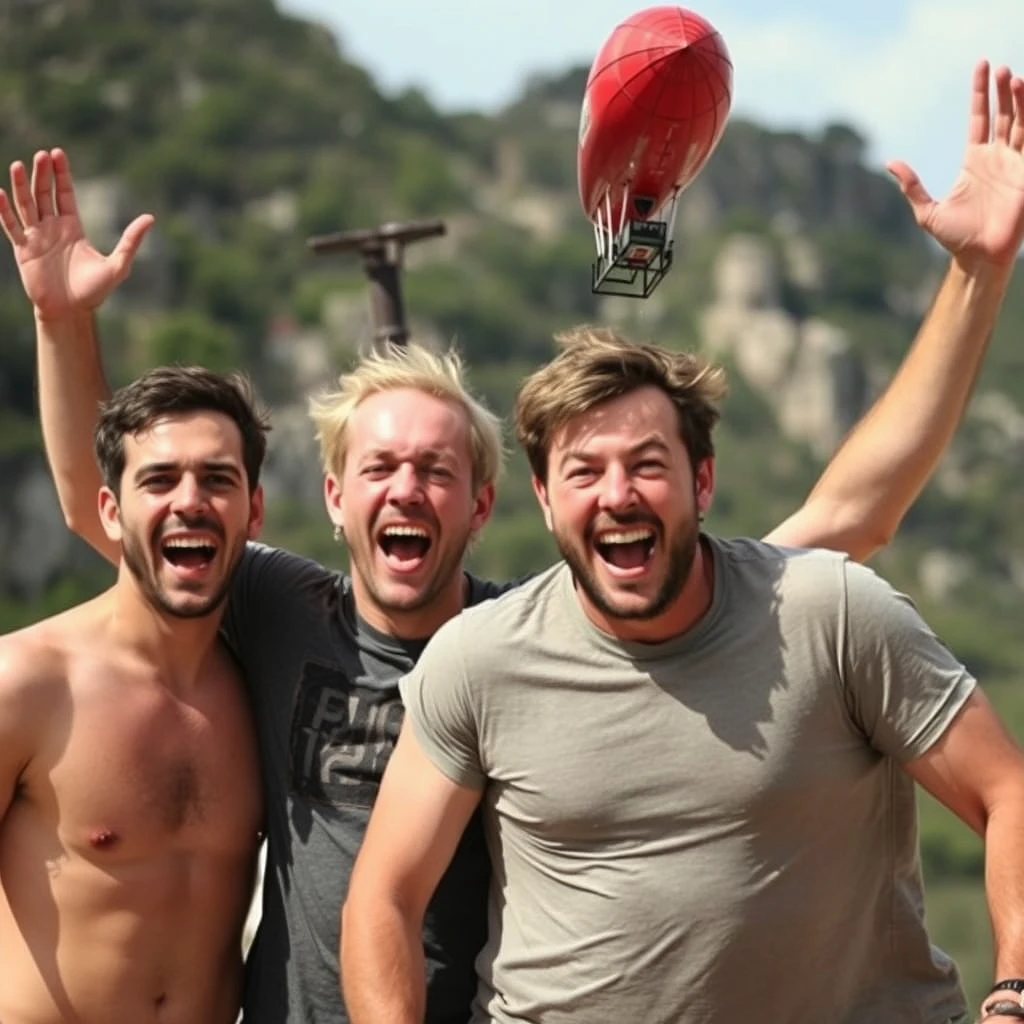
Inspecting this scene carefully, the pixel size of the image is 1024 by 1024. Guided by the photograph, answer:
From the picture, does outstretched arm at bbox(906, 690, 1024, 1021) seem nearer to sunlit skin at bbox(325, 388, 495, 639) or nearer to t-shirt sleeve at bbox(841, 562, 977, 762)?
t-shirt sleeve at bbox(841, 562, 977, 762)

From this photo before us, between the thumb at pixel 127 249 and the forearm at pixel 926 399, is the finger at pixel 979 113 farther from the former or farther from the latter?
the thumb at pixel 127 249

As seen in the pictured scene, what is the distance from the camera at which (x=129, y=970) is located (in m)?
5.94

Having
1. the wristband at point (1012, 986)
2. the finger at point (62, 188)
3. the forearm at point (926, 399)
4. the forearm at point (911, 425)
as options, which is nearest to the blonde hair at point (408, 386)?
the forearm at point (911, 425)

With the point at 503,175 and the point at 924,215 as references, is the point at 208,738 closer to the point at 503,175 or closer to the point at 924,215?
the point at 924,215

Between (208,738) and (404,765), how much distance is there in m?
0.79

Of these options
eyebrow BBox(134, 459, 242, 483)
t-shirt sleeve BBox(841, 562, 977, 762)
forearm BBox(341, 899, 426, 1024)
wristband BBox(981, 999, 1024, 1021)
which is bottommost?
wristband BBox(981, 999, 1024, 1021)

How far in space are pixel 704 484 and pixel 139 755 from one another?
153cm

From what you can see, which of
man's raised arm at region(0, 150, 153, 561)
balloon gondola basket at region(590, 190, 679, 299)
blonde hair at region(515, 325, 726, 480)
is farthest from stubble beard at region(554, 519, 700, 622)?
man's raised arm at region(0, 150, 153, 561)

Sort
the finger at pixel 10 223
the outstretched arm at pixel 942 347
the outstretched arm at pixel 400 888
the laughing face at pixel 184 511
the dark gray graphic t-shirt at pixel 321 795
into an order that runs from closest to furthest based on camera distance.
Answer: the outstretched arm at pixel 400 888 → the dark gray graphic t-shirt at pixel 321 795 → the laughing face at pixel 184 511 → the outstretched arm at pixel 942 347 → the finger at pixel 10 223

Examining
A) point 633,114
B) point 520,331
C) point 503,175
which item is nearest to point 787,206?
point 503,175

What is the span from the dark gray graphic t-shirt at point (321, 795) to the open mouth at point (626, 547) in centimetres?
74

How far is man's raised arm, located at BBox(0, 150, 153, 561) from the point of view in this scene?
254 inches

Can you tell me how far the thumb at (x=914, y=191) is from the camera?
6023mm

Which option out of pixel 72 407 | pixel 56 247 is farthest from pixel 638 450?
pixel 56 247
